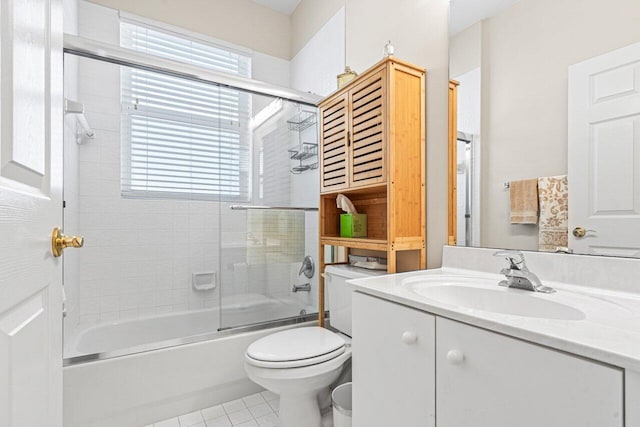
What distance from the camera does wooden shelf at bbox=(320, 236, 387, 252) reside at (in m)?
1.48

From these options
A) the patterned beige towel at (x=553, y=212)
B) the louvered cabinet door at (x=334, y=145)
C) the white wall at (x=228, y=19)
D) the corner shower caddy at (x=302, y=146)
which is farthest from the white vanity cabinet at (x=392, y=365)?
the white wall at (x=228, y=19)

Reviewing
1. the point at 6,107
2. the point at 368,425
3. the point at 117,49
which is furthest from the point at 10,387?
the point at 117,49

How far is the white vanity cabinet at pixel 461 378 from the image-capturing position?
589 mm

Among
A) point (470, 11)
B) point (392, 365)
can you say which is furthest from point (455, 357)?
point (470, 11)

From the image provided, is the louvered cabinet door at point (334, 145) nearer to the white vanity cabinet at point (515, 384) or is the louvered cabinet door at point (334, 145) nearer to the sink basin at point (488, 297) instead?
the sink basin at point (488, 297)

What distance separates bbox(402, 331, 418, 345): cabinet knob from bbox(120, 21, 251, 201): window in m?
1.70

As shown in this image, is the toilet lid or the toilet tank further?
the toilet tank

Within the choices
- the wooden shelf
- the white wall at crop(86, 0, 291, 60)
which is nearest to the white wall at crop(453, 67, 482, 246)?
the wooden shelf

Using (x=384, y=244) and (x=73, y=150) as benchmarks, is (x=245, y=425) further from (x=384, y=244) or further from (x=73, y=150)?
(x=73, y=150)

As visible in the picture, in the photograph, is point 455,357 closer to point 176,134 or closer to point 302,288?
point 302,288

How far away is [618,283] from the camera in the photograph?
3.19 feet

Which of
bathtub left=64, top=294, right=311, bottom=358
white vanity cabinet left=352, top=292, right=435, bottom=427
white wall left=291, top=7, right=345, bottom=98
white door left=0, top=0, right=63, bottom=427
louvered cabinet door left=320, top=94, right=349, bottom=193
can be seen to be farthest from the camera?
white wall left=291, top=7, right=345, bottom=98

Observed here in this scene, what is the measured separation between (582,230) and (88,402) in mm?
2110

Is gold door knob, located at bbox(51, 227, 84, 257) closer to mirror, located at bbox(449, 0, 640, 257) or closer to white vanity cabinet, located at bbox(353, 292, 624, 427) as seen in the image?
white vanity cabinet, located at bbox(353, 292, 624, 427)
